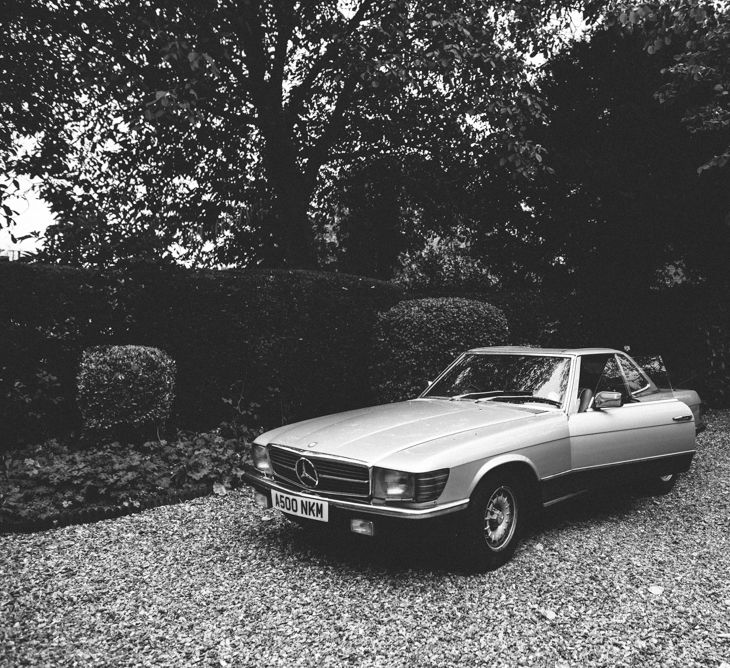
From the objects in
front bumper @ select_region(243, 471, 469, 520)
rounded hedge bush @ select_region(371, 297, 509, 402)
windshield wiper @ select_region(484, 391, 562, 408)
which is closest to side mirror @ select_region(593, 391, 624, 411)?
windshield wiper @ select_region(484, 391, 562, 408)

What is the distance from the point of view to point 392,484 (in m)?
3.53

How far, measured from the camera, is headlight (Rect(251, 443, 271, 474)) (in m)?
4.34

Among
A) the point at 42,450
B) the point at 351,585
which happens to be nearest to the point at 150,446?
the point at 42,450

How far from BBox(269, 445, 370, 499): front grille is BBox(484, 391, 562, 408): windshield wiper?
1616mm

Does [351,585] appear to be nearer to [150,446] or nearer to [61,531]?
[61,531]

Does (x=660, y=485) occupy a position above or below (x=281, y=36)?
below

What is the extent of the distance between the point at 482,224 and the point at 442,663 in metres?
11.0

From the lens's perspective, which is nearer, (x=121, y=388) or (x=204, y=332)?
(x=121, y=388)

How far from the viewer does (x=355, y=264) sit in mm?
14906

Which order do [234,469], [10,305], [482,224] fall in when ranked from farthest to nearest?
[482,224]
[10,305]
[234,469]

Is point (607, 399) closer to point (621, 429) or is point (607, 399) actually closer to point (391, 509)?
point (621, 429)

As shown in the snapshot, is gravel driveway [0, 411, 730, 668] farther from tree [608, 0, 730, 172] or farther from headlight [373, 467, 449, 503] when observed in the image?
tree [608, 0, 730, 172]

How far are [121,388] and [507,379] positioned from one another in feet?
14.1

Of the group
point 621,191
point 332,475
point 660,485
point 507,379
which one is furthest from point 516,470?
point 621,191
